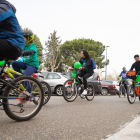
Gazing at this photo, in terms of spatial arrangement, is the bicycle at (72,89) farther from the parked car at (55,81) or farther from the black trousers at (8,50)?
the parked car at (55,81)

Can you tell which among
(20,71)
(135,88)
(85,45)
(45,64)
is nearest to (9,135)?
(20,71)

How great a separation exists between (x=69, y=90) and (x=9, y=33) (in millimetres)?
4413

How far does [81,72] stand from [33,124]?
4750mm

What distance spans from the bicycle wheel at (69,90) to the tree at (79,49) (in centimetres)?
3284

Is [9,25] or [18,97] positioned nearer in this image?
[9,25]

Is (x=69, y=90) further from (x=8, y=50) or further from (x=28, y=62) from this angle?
(x=8, y=50)

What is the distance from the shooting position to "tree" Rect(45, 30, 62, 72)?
45.2 meters

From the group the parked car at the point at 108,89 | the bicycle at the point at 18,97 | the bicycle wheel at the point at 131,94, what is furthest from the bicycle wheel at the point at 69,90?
the parked car at the point at 108,89

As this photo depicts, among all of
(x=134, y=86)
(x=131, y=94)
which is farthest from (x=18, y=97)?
(x=134, y=86)

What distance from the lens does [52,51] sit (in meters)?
45.5

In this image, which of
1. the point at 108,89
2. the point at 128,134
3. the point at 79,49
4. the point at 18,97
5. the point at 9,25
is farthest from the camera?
the point at 79,49

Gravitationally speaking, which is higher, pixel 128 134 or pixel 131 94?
pixel 131 94

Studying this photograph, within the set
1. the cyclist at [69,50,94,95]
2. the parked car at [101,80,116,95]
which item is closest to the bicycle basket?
the cyclist at [69,50,94,95]

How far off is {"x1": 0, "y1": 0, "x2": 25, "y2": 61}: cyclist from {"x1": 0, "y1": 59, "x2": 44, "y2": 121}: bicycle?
186 mm
